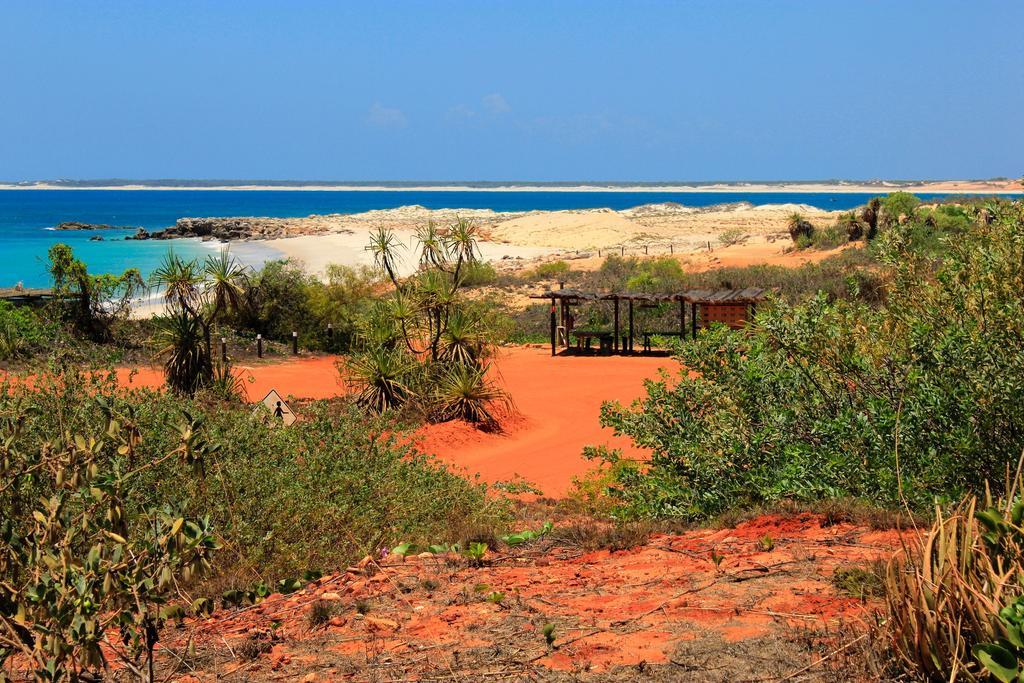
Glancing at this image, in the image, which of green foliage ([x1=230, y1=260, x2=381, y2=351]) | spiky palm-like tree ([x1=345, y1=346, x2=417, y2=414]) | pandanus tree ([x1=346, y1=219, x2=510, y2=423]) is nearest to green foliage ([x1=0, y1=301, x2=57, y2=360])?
green foliage ([x1=230, y1=260, x2=381, y2=351])

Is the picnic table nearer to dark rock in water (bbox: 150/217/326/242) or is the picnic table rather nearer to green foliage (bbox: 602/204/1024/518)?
green foliage (bbox: 602/204/1024/518)

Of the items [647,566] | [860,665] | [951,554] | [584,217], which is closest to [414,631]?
[647,566]

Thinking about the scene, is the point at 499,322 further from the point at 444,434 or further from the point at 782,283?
the point at 782,283

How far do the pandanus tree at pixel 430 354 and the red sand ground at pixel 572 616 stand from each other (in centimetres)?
919

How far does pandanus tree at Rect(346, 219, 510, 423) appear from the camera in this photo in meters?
16.4

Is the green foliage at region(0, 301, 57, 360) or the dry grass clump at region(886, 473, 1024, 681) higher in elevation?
the dry grass clump at region(886, 473, 1024, 681)

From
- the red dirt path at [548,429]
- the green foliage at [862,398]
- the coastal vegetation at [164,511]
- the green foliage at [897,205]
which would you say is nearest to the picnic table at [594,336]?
the red dirt path at [548,429]

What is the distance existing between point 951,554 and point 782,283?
30897mm

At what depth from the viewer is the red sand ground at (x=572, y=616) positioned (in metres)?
5.00

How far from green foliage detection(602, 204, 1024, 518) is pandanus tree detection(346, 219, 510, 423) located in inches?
287

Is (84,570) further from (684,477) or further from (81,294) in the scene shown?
(81,294)

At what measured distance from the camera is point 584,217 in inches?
3123

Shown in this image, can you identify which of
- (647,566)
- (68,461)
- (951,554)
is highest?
(68,461)

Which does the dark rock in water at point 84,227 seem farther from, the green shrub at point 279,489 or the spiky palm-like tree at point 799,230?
the green shrub at point 279,489
